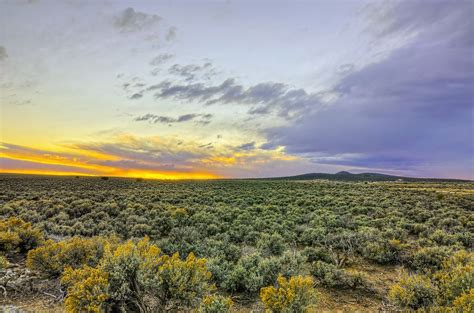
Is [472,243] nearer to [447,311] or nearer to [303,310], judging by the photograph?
[447,311]

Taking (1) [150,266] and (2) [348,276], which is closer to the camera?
(1) [150,266]

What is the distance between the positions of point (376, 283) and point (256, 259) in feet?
12.5

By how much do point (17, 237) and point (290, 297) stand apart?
9142 millimetres

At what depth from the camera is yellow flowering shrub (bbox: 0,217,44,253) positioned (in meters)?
8.33

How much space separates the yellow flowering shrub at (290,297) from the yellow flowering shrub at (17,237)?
28.5 feet

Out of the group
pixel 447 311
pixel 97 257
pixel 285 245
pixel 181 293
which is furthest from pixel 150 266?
pixel 285 245

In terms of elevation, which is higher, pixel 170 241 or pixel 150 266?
pixel 150 266

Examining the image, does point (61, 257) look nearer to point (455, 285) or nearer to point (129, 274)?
point (129, 274)

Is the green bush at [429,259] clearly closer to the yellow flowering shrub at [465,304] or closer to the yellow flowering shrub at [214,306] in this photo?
the yellow flowering shrub at [465,304]

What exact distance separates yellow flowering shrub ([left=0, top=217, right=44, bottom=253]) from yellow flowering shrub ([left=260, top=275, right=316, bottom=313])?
8690mm

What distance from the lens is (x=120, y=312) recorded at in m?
5.04

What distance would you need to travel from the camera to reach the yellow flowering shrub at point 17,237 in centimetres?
833

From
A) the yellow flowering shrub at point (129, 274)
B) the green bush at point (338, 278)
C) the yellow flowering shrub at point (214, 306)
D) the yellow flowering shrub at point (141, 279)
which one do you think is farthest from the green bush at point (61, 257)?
the green bush at point (338, 278)

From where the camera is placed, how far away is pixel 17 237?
8.46 metres
